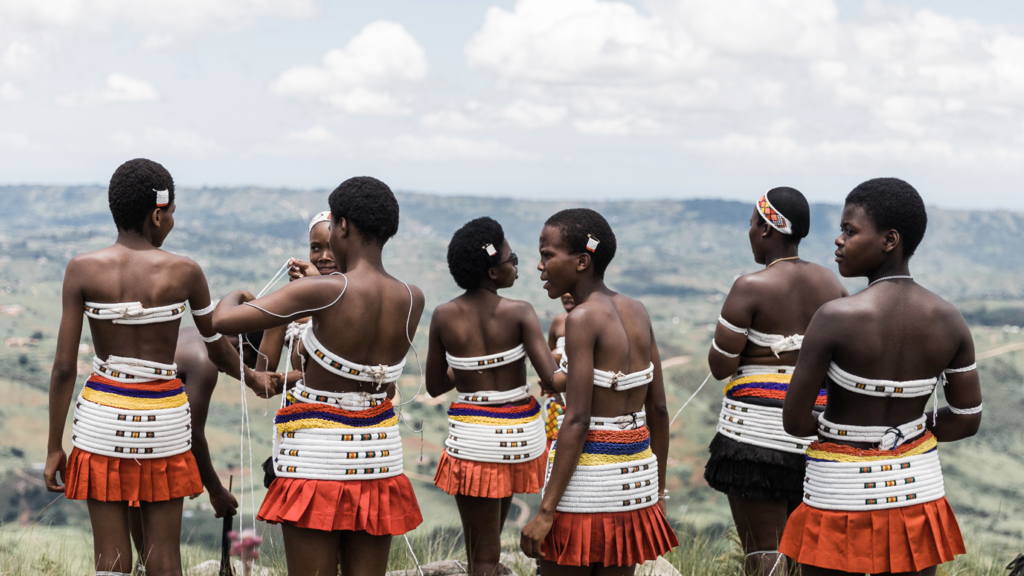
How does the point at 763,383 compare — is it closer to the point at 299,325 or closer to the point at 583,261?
the point at 583,261

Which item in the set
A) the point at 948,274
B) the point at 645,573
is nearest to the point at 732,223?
the point at 948,274

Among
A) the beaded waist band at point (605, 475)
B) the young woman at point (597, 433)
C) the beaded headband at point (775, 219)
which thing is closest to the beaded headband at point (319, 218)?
the young woman at point (597, 433)

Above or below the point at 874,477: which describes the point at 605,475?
below

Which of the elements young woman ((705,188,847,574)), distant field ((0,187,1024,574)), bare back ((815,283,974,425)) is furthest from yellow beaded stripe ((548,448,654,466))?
distant field ((0,187,1024,574))

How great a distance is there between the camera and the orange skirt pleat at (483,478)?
17.2 feet

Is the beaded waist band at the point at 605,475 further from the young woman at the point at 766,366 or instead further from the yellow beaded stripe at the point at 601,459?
the young woman at the point at 766,366

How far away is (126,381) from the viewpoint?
418cm

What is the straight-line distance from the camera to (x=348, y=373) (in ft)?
12.0

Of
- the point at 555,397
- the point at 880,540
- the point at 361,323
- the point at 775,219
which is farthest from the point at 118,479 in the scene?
the point at 775,219

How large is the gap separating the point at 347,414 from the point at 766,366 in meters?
2.59

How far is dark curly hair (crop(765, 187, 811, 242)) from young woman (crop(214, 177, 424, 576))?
8.28 ft

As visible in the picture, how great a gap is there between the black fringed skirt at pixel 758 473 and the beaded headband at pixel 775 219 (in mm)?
1308

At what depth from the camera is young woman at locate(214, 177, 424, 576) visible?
361 cm

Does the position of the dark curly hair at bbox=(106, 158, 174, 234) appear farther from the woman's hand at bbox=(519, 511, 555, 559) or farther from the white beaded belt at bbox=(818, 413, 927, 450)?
the white beaded belt at bbox=(818, 413, 927, 450)
